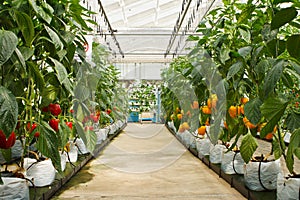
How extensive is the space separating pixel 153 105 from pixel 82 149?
6.85 metres

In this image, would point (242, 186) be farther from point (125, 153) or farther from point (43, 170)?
point (125, 153)

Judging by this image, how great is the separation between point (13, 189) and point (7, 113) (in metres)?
0.68

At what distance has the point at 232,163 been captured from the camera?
2.58 m

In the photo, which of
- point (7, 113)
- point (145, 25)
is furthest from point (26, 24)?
point (145, 25)

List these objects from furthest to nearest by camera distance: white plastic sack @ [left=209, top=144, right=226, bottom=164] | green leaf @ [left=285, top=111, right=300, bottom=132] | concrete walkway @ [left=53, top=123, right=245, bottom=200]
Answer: white plastic sack @ [left=209, top=144, right=226, bottom=164] < concrete walkway @ [left=53, top=123, right=245, bottom=200] < green leaf @ [left=285, top=111, right=300, bottom=132]

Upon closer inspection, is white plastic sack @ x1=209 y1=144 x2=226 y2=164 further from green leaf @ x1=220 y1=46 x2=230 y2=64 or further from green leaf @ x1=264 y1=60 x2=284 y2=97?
green leaf @ x1=264 y1=60 x2=284 y2=97

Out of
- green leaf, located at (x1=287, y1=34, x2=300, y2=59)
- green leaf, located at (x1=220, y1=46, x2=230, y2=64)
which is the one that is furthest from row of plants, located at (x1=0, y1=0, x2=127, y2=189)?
green leaf, located at (x1=287, y1=34, x2=300, y2=59)

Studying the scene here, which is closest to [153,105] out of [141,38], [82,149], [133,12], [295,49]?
[141,38]

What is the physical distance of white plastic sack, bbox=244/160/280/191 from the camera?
2.06 m

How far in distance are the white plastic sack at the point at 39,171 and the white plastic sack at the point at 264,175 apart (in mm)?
1328

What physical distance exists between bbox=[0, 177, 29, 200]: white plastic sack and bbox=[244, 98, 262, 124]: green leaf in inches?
48.1

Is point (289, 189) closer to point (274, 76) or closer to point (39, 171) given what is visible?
point (274, 76)

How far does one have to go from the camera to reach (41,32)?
5.89ft

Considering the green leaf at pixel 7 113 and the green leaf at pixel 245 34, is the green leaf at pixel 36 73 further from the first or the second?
the green leaf at pixel 245 34
